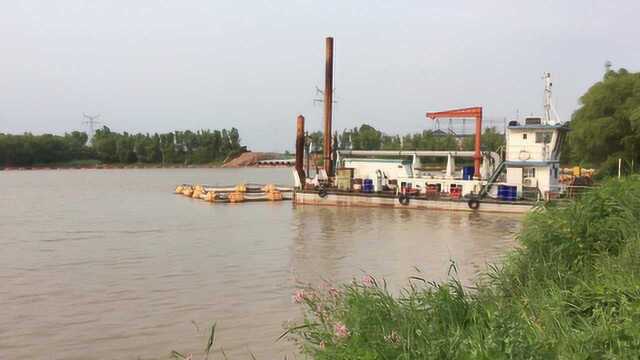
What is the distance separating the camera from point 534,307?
5176 millimetres

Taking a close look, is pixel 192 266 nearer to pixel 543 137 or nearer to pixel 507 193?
pixel 507 193

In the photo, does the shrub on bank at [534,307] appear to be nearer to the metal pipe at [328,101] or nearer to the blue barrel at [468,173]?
the blue barrel at [468,173]

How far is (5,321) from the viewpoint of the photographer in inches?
422

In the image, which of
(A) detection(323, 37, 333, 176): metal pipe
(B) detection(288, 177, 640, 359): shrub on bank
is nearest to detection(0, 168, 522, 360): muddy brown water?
(B) detection(288, 177, 640, 359): shrub on bank

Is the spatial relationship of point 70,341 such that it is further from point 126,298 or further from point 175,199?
point 175,199

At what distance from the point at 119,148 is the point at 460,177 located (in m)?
113

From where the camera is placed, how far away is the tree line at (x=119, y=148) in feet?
408

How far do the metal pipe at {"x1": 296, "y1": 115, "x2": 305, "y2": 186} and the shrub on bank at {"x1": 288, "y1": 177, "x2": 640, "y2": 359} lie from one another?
1153 inches

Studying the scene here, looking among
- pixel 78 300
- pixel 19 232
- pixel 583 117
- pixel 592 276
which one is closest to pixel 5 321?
pixel 78 300

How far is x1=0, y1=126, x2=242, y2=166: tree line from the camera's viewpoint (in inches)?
4892

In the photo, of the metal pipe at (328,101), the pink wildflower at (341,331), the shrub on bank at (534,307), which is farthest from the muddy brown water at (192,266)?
the metal pipe at (328,101)

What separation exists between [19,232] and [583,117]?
106ft

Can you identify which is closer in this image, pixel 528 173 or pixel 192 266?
pixel 192 266

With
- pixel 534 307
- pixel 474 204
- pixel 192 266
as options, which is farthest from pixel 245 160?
pixel 534 307
